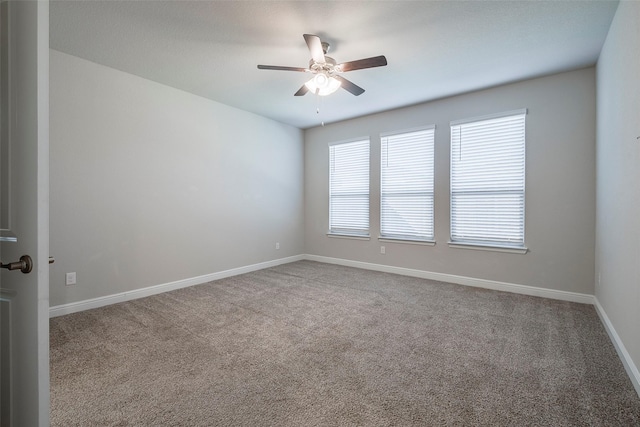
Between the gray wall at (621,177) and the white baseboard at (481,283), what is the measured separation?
15.5 inches

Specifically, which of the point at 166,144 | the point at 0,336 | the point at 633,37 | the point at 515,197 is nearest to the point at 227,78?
→ the point at 166,144

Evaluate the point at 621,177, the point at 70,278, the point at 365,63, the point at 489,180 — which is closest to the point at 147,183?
the point at 70,278

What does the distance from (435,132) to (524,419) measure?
3.69m

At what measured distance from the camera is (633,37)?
6.42 feet

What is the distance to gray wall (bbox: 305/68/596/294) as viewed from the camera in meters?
3.33

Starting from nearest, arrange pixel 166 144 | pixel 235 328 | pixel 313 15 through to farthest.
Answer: pixel 313 15, pixel 235 328, pixel 166 144

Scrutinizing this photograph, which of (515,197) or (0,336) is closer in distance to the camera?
(0,336)

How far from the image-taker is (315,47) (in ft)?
7.93

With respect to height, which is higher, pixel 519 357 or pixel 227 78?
pixel 227 78

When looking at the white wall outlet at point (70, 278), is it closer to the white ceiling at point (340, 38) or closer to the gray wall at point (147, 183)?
the gray wall at point (147, 183)

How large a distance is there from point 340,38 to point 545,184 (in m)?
2.97

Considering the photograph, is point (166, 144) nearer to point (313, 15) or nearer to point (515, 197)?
point (313, 15)

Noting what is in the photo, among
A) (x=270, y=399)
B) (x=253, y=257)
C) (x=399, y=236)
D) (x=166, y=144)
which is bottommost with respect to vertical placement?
(x=270, y=399)

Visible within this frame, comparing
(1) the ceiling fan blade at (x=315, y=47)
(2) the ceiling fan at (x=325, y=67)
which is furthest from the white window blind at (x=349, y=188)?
(1) the ceiling fan blade at (x=315, y=47)
